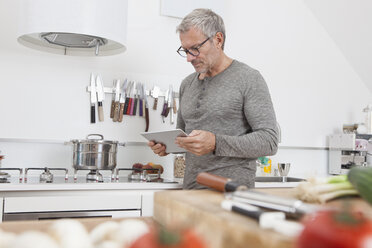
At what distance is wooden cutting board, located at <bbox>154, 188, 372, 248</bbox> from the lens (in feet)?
2.04

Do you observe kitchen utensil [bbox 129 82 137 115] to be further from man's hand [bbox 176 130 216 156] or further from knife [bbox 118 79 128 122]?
man's hand [bbox 176 130 216 156]

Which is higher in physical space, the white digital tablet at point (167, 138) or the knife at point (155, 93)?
the knife at point (155, 93)

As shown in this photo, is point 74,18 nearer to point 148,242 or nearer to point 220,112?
point 220,112

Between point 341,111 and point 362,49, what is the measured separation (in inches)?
20.4

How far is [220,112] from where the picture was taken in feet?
5.60

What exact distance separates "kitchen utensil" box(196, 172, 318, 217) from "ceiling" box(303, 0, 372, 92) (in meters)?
2.63

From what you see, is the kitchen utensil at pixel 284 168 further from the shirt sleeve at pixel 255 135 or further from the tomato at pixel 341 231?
the tomato at pixel 341 231

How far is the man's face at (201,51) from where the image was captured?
5.82 feet

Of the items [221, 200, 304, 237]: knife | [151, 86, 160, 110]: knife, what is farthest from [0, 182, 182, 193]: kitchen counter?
[221, 200, 304, 237]: knife

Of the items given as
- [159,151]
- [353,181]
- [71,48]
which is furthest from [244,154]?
[71,48]

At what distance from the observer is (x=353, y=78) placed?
347 centimetres

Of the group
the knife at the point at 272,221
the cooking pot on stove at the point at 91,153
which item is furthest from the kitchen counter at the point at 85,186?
the knife at the point at 272,221

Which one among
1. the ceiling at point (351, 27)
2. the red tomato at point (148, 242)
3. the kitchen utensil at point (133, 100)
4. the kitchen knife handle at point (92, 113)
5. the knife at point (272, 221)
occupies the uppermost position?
the ceiling at point (351, 27)

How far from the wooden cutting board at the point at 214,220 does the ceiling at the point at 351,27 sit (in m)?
2.56
